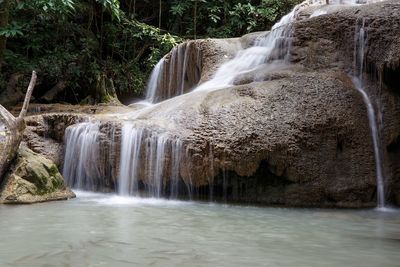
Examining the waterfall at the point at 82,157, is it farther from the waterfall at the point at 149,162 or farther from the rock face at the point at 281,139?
the waterfall at the point at 149,162

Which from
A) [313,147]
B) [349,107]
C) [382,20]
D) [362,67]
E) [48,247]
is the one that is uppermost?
[382,20]

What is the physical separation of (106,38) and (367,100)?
10.00 m

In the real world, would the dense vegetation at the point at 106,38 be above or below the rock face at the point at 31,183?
above

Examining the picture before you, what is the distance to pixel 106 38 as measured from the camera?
47.7ft

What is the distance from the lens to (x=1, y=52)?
10812mm

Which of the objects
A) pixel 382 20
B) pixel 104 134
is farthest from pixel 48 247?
pixel 382 20

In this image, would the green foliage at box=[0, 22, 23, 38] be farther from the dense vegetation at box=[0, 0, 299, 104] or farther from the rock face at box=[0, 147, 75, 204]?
the rock face at box=[0, 147, 75, 204]

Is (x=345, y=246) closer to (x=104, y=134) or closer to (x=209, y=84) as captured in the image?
(x=104, y=134)

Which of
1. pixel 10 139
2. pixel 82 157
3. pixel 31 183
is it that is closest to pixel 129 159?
pixel 82 157

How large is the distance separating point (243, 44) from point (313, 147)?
4.50 m

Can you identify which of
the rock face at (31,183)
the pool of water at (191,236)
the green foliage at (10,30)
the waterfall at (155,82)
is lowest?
the pool of water at (191,236)

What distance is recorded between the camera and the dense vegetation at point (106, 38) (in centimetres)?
1235

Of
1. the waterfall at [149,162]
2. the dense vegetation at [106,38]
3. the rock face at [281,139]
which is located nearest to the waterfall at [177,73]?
the dense vegetation at [106,38]

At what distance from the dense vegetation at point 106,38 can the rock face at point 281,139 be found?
5775 mm
